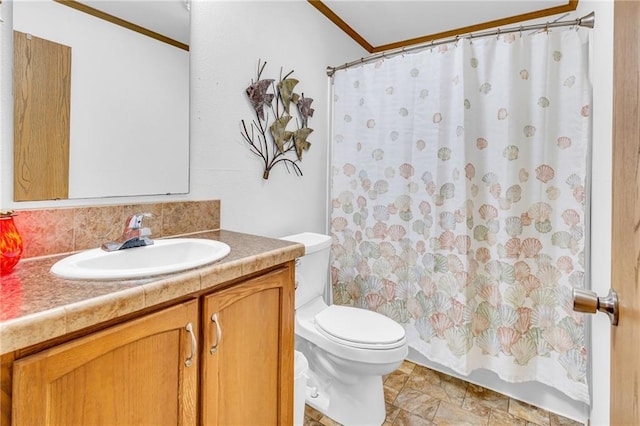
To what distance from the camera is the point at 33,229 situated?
966 millimetres

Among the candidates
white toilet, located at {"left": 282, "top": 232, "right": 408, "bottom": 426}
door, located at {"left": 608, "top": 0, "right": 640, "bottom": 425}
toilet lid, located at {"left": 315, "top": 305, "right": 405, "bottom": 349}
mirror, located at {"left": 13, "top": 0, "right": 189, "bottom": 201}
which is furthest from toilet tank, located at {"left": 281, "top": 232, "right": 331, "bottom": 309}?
door, located at {"left": 608, "top": 0, "right": 640, "bottom": 425}

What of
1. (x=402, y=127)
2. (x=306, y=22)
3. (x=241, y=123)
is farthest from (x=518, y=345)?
(x=306, y=22)

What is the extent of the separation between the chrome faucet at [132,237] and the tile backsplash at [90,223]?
0.19ft

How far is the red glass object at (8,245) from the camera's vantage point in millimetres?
785

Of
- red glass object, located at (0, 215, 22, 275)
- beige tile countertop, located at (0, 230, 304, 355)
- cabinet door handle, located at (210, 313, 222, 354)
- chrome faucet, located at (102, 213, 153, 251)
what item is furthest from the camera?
chrome faucet, located at (102, 213, 153, 251)

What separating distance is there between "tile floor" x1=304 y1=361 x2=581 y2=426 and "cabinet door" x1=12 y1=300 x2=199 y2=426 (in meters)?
1.05

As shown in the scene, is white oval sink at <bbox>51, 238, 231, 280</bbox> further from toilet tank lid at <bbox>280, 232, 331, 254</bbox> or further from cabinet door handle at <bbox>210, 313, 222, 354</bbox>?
toilet tank lid at <bbox>280, 232, 331, 254</bbox>

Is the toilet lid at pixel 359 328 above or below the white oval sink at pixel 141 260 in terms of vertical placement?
below

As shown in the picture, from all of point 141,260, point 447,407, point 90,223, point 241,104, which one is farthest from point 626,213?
point 447,407

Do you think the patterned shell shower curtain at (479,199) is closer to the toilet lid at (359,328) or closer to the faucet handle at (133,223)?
the toilet lid at (359,328)

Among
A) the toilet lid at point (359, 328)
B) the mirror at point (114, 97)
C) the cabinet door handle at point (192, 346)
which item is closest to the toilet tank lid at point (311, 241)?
the toilet lid at point (359, 328)

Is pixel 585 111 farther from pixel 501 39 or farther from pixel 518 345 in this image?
pixel 518 345

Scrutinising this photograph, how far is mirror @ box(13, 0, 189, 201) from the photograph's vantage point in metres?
0.98

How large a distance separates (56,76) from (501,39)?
76.3 inches
